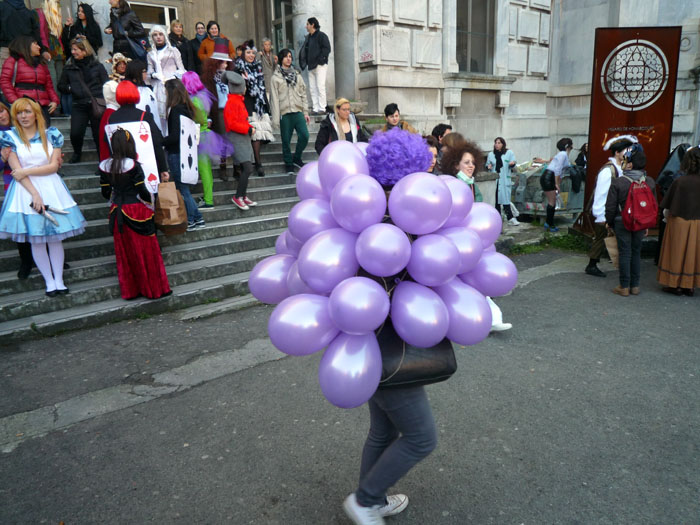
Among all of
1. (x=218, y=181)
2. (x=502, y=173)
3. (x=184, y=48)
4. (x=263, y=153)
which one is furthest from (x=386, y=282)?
(x=184, y=48)

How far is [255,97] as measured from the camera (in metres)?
8.23

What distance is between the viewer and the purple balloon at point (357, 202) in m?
2.00

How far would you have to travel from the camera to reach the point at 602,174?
6270 millimetres

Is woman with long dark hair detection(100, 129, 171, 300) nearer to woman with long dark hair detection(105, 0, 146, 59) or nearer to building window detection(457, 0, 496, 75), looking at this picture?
woman with long dark hair detection(105, 0, 146, 59)

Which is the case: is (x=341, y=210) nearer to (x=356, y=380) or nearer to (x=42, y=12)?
(x=356, y=380)

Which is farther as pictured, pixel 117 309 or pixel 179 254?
pixel 179 254

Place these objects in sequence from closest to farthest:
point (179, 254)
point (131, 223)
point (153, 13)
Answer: point (131, 223) < point (179, 254) < point (153, 13)

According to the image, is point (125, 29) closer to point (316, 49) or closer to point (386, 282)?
point (316, 49)

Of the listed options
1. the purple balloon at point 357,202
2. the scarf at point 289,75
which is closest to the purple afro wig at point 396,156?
the purple balloon at point 357,202

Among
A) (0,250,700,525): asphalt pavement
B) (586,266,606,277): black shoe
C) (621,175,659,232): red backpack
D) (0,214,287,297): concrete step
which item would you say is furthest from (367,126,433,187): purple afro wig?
(586,266,606,277): black shoe

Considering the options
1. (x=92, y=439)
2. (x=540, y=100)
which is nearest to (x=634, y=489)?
(x=92, y=439)

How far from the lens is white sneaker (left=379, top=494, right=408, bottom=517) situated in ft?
Result: 8.34

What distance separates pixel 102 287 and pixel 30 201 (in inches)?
42.6

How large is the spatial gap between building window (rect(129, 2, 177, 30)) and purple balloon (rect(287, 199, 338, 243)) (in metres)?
11.7
